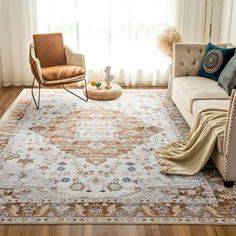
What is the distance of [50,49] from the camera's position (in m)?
5.30

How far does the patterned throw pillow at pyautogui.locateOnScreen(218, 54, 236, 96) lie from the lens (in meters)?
4.02

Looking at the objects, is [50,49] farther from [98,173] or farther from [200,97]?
[98,173]

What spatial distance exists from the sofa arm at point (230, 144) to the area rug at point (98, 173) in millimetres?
130

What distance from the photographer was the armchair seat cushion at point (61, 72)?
4.88 metres

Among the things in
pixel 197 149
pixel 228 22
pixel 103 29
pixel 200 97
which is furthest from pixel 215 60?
pixel 103 29

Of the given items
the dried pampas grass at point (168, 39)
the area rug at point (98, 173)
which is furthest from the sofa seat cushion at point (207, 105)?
the dried pampas grass at point (168, 39)

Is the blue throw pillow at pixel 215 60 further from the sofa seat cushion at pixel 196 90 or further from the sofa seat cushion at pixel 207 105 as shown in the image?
the sofa seat cushion at pixel 207 105

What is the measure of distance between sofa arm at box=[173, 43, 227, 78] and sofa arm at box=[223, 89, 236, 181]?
1926 millimetres

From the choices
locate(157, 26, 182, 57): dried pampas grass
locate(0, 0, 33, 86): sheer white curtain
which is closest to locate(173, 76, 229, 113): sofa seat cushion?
locate(157, 26, 182, 57): dried pampas grass

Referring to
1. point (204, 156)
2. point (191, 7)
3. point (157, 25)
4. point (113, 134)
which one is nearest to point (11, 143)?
point (113, 134)

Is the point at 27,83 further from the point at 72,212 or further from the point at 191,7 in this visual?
the point at 72,212

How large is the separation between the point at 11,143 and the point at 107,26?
2.56 meters

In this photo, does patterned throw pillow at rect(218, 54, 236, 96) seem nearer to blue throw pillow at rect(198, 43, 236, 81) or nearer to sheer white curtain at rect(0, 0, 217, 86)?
blue throw pillow at rect(198, 43, 236, 81)

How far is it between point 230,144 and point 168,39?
2.53 meters
